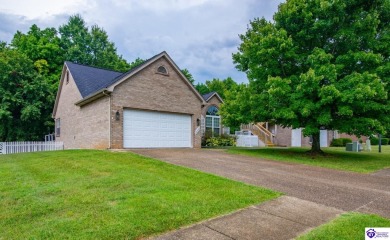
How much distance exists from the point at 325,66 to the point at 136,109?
32.1 feet

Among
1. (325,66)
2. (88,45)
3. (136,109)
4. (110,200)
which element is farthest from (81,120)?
(88,45)

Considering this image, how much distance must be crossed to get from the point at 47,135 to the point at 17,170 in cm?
1730

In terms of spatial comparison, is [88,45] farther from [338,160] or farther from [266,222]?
[266,222]

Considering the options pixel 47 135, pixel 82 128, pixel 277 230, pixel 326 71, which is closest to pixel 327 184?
pixel 277 230

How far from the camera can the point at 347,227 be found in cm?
397

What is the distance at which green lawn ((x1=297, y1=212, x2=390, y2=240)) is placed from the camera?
3639 millimetres

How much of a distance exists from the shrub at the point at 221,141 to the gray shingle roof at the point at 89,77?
29.9ft

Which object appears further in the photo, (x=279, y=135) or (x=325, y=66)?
(x=279, y=135)

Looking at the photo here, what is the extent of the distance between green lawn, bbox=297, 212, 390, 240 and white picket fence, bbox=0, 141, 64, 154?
65.3 feet

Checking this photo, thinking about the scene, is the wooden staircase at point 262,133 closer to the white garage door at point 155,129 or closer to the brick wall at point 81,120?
the white garage door at point 155,129

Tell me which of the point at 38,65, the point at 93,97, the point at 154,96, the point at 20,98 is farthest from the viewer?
the point at 38,65

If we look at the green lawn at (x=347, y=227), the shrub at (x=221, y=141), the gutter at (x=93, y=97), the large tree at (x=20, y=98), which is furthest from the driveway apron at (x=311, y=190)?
the large tree at (x=20, y=98)

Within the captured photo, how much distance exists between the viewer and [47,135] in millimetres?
23562

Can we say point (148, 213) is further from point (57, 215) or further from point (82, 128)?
point (82, 128)
